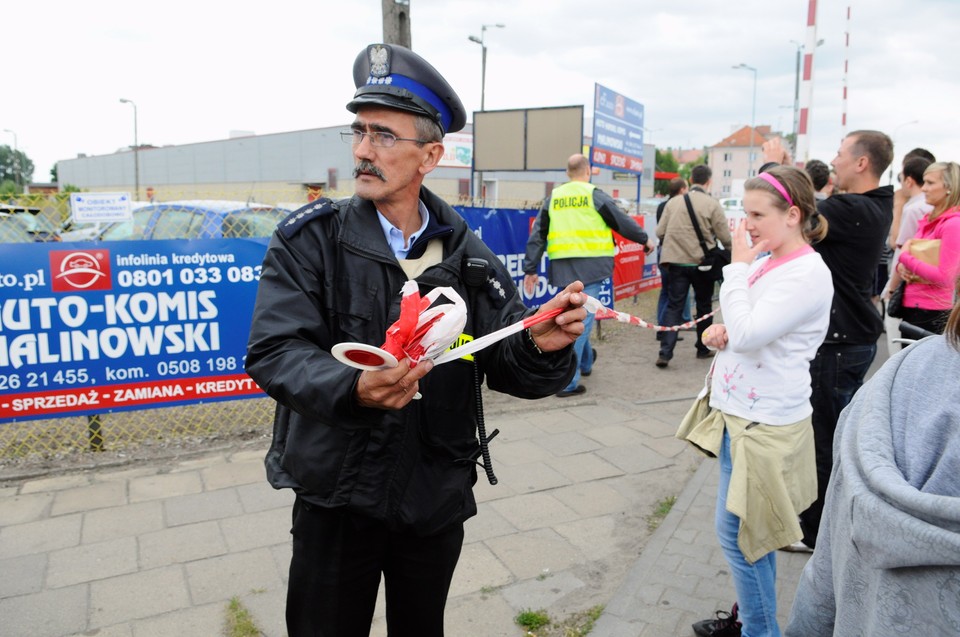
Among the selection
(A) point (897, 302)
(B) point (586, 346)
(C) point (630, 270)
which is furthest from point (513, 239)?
(A) point (897, 302)

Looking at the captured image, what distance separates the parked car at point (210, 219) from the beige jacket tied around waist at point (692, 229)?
421 cm

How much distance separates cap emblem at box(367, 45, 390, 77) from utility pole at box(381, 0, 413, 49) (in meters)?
4.82

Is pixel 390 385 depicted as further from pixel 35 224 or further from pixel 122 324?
pixel 35 224

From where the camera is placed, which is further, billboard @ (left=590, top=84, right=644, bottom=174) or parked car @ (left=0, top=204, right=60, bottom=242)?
billboard @ (left=590, top=84, right=644, bottom=174)

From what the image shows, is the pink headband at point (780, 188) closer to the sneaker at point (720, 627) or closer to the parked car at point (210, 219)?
the sneaker at point (720, 627)

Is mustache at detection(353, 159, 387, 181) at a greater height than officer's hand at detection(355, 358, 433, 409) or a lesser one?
greater

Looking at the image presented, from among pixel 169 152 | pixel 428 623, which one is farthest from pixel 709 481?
pixel 169 152

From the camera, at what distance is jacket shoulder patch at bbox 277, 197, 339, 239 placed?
70.6 inches

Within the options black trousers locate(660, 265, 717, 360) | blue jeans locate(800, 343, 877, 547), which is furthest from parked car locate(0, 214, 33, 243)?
black trousers locate(660, 265, 717, 360)

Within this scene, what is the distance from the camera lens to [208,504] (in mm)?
4172

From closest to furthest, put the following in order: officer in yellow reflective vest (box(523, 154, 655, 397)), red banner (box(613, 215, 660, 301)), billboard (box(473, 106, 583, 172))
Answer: officer in yellow reflective vest (box(523, 154, 655, 397)), red banner (box(613, 215, 660, 301)), billboard (box(473, 106, 583, 172))

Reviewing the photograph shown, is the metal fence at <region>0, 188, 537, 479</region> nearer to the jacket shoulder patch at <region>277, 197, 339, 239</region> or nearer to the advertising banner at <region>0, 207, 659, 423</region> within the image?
the advertising banner at <region>0, 207, 659, 423</region>

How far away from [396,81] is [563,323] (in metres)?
0.79

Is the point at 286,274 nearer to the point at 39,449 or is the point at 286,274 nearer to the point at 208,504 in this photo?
the point at 208,504
